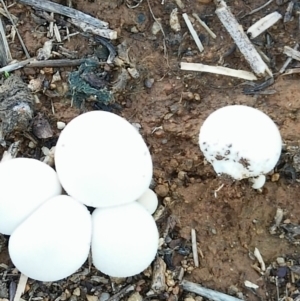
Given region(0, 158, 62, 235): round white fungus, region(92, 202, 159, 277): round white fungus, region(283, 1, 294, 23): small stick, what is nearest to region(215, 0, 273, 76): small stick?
region(283, 1, 294, 23): small stick

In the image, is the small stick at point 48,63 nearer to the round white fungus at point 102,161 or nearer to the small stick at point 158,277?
the round white fungus at point 102,161

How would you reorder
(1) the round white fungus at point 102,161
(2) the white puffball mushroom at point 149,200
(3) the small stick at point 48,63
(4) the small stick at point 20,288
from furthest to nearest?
1. (3) the small stick at point 48,63
2. (4) the small stick at point 20,288
3. (2) the white puffball mushroom at point 149,200
4. (1) the round white fungus at point 102,161

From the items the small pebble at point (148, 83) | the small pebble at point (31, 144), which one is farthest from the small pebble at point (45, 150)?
the small pebble at point (148, 83)

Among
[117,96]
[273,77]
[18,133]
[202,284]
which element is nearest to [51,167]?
[18,133]

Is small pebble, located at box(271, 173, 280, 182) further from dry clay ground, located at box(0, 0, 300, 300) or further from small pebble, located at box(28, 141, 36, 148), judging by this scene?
small pebble, located at box(28, 141, 36, 148)

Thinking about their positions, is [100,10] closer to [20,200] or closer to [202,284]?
[20,200]

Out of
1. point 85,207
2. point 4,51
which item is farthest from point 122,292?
point 4,51
